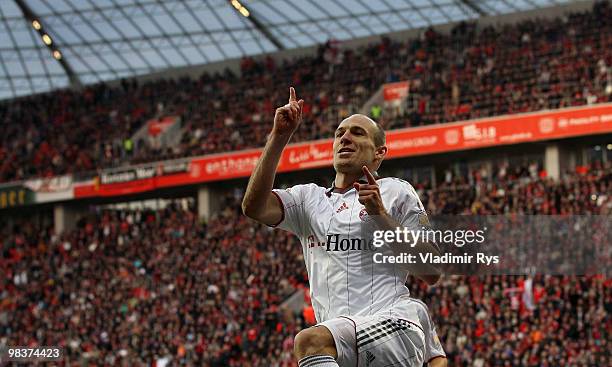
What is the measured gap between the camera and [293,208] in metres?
6.46

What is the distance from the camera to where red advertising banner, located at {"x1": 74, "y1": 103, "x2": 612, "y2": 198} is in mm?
32969

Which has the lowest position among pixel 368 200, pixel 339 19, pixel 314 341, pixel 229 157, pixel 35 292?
pixel 35 292

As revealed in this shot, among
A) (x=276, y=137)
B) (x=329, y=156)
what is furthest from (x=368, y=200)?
(x=329, y=156)

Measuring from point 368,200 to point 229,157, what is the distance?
33984mm

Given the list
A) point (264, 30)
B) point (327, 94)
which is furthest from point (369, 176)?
point (264, 30)

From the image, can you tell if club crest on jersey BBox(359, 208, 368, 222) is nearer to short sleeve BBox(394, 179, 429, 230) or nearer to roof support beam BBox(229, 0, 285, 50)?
short sleeve BBox(394, 179, 429, 230)

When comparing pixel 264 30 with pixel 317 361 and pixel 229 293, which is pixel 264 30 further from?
pixel 317 361

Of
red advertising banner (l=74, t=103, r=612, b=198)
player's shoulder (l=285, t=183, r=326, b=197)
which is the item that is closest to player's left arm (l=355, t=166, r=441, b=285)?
player's shoulder (l=285, t=183, r=326, b=197)

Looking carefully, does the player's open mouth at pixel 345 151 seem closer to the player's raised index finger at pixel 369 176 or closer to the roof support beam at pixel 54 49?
the player's raised index finger at pixel 369 176

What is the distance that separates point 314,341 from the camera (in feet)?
18.9

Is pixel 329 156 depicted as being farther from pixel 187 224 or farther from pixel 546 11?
pixel 546 11

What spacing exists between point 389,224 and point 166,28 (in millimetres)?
41431

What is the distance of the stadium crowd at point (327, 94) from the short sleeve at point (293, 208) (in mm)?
27522

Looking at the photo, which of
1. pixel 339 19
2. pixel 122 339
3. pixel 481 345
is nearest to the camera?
pixel 481 345
